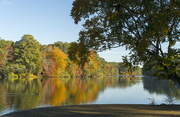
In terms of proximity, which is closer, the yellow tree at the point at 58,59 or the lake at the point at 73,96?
the lake at the point at 73,96

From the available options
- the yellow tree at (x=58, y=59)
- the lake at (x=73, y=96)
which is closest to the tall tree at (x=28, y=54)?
the yellow tree at (x=58, y=59)

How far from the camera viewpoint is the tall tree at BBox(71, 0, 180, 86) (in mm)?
9227

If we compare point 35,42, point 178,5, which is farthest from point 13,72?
point 178,5

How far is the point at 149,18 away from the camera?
32.0 ft

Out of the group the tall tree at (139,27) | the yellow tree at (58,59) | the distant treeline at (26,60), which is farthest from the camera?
the yellow tree at (58,59)

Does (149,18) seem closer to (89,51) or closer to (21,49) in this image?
(89,51)

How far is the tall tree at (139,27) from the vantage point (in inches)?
363

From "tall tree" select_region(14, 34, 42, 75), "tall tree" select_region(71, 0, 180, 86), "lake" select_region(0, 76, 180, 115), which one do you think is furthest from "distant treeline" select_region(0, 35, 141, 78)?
"tall tree" select_region(71, 0, 180, 86)

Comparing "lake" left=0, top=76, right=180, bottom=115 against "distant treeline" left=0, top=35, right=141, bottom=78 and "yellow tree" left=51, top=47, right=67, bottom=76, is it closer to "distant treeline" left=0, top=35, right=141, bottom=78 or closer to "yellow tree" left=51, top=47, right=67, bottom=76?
"distant treeline" left=0, top=35, right=141, bottom=78

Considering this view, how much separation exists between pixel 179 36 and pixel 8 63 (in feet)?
192

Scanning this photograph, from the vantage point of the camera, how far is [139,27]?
10477mm

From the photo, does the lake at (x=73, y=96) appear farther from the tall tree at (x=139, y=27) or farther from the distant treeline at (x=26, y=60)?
the distant treeline at (x=26, y=60)

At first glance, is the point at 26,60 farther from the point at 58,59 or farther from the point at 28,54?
the point at 58,59

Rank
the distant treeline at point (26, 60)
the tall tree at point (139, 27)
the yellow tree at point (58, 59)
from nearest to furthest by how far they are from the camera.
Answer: the tall tree at point (139, 27)
the distant treeline at point (26, 60)
the yellow tree at point (58, 59)
